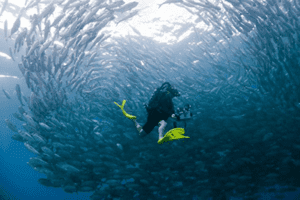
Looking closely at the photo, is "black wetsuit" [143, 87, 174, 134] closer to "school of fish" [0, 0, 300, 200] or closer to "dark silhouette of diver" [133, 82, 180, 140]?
"dark silhouette of diver" [133, 82, 180, 140]

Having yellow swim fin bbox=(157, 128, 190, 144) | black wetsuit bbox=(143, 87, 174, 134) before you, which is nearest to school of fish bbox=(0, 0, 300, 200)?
black wetsuit bbox=(143, 87, 174, 134)

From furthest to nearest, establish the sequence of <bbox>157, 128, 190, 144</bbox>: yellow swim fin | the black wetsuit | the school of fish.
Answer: the school of fish
the black wetsuit
<bbox>157, 128, 190, 144</bbox>: yellow swim fin

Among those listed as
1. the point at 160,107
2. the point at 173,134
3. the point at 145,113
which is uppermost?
the point at 145,113

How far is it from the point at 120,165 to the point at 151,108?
7375 millimetres

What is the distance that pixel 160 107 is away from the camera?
5492 mm

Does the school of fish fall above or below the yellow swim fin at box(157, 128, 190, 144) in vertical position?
above

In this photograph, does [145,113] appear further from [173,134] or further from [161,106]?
[173,134]

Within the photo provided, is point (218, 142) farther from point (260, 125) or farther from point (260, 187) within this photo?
point (260, 187)

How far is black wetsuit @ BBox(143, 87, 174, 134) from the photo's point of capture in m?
5.46

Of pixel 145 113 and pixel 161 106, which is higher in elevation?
pixel 145 113

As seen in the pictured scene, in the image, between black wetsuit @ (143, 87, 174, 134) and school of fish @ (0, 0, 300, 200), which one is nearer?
black wetsuit @ (143, 87, 174, 134)

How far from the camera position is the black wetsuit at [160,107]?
546cm

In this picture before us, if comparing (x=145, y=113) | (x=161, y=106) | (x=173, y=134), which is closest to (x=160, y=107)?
(x=161, y=106)

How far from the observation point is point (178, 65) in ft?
40.3
